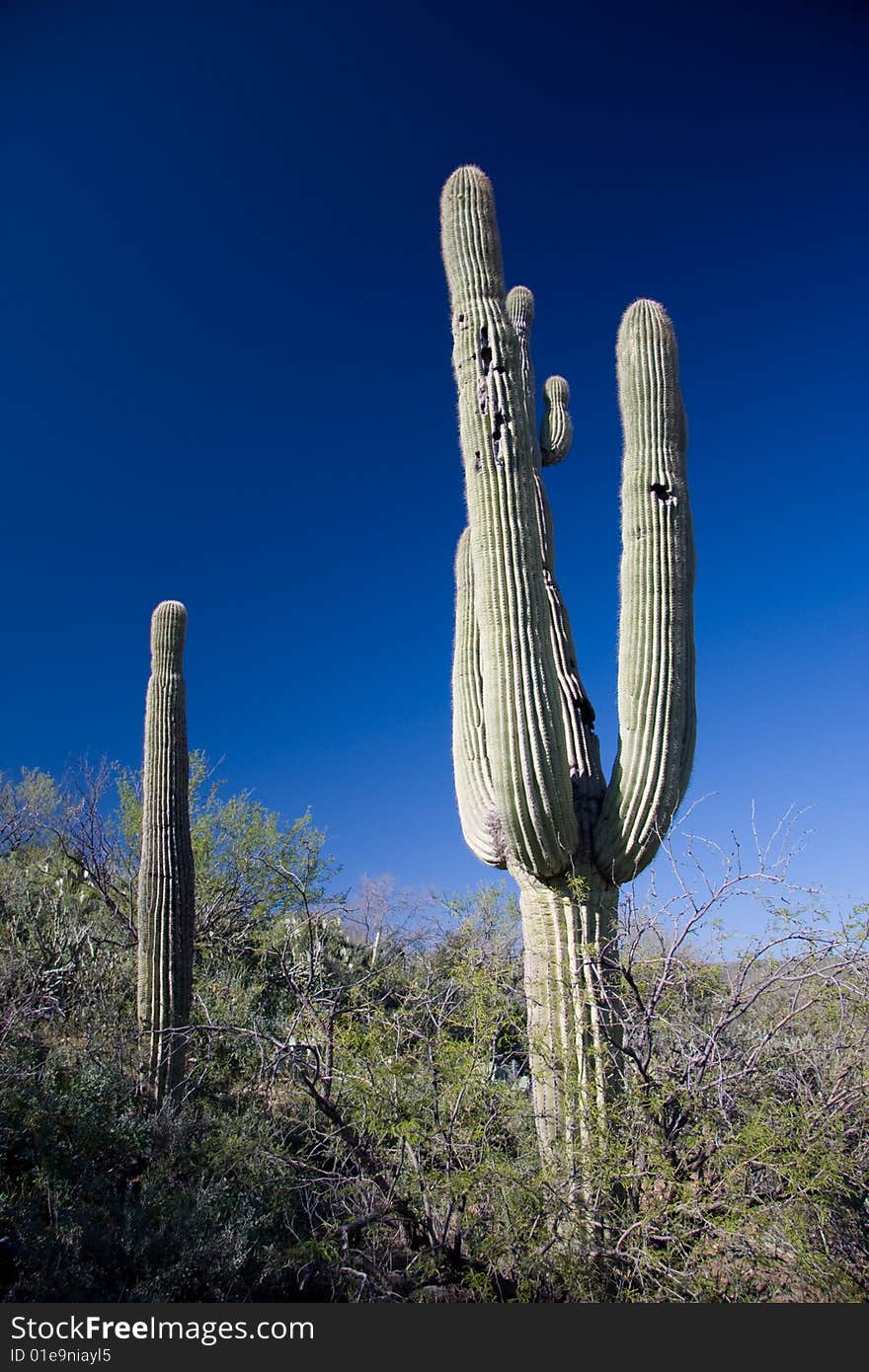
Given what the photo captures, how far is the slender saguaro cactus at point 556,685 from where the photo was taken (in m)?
4.43

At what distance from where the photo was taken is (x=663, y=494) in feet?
17.6

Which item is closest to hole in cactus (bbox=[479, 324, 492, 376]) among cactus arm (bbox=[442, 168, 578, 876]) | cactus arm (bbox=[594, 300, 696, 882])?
cactus arm (bbox=[442, 168, 578, 876])

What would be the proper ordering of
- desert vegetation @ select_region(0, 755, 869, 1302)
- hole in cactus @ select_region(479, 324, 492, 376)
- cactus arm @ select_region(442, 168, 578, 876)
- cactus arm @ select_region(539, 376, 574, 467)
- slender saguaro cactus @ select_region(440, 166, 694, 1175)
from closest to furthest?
desert vegetation @ select_region(0, 755, 869, 1302), slender saguaro cactus @ select_region(440, 166, 694, 1175), cactus arm @ select_region(442, 168, 578, 876), hole in cactus @ select_region(479, 324, 492, 376), cactus arm @ select_region(539, 376, 574, 467)

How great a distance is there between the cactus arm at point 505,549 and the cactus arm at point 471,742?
328mm

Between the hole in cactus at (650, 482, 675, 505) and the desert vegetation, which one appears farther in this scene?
the hole in cactus at (650, 482, 675, 505)

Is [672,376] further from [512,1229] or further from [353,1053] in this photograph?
[512,1229]

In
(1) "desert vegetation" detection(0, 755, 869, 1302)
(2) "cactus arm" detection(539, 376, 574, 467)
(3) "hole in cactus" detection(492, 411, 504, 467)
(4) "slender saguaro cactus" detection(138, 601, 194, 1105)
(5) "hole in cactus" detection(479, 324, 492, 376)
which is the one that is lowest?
(1) "desert vegetation" detection(0, 755, 869, 1302)

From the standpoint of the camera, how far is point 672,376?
5574 millimetres

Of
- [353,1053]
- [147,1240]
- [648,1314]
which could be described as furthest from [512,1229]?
[147,1240]

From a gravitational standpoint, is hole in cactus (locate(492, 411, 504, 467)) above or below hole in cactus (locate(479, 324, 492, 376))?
below

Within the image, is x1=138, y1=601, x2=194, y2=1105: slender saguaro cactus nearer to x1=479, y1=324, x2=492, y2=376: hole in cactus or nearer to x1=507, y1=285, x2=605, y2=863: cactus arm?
x1=507, y1=285, x2=605, y2=863: cactus arm

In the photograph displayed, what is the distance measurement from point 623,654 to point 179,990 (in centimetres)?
430

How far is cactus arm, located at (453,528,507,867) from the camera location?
5.23 metres

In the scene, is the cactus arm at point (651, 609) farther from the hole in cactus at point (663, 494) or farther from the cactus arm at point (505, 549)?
the cactus arm at point (505, 549)
